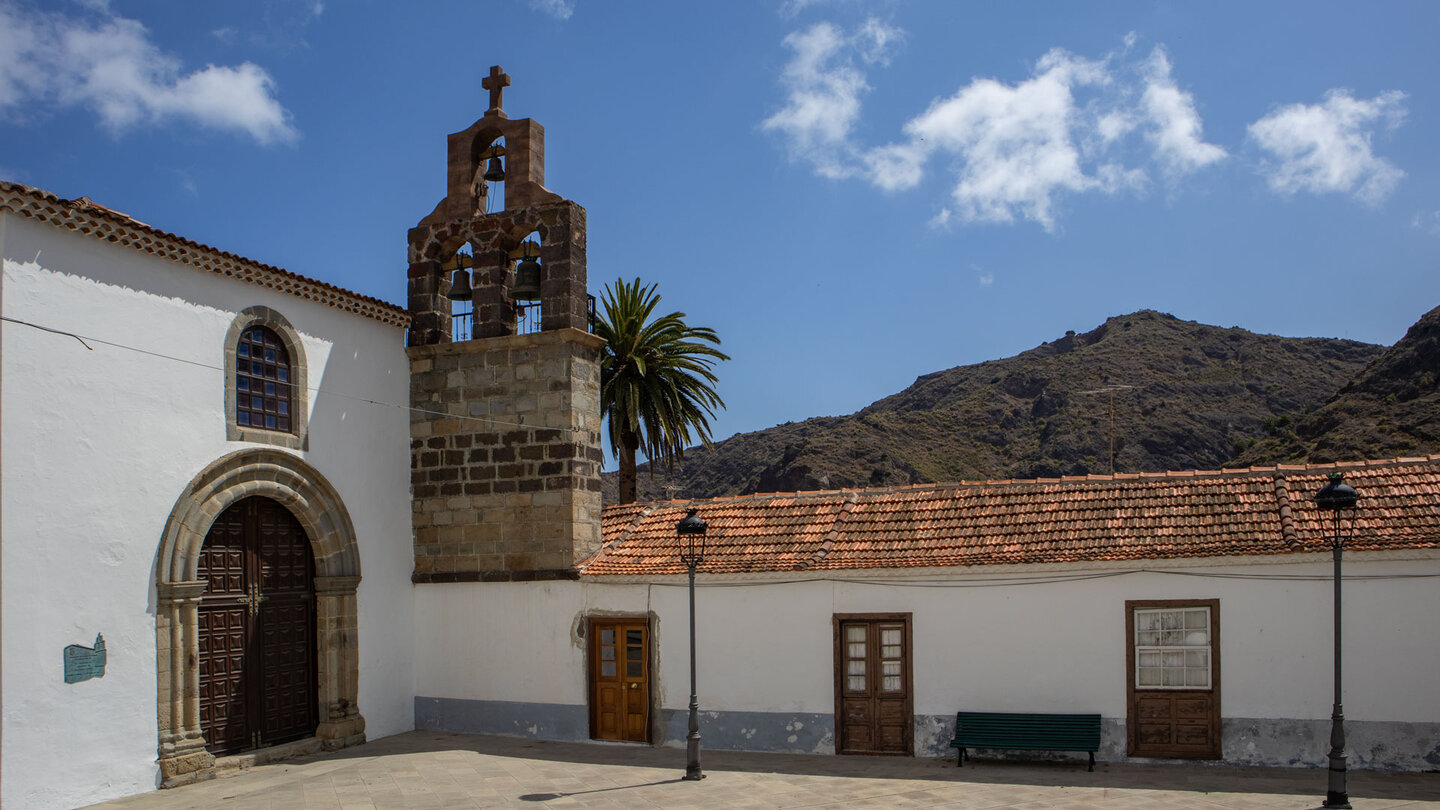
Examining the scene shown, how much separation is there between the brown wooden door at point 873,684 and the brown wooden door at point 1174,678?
2480 mm

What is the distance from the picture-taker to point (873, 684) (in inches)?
518

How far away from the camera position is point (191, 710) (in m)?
12.0

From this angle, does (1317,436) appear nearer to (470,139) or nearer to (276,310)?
(470,139)

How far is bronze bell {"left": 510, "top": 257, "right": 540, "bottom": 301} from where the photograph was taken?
50.5ft

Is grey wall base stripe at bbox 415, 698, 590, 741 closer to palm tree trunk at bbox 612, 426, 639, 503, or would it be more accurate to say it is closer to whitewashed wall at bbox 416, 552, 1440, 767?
A: whitewashed wall at bbox 416, 552, 1440, 767

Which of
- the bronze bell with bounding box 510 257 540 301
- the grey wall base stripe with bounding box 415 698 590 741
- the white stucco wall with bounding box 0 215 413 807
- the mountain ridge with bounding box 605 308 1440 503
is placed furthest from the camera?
the mountain ridge with bounding box 605 308 1440 503

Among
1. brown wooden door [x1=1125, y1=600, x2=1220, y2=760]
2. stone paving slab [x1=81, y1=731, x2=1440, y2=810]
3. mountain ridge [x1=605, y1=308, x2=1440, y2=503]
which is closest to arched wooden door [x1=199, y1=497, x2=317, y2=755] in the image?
stone paving slab [x1=81, y1=731, x2=1440, y2=810]

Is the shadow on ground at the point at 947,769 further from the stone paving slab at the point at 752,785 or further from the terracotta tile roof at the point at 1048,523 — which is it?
the terracotta tile roof at the point at 1048,523

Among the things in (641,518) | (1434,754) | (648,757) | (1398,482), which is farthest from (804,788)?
(1398,482)

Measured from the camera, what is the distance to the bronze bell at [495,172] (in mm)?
15930

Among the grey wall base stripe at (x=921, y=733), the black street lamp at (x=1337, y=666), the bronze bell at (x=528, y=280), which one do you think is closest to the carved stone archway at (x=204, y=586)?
the grey wall base stripe at (x=921, y=733)

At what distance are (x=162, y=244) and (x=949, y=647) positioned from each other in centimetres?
975

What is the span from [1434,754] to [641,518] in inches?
380

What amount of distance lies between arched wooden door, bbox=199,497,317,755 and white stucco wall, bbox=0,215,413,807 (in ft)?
3.06
